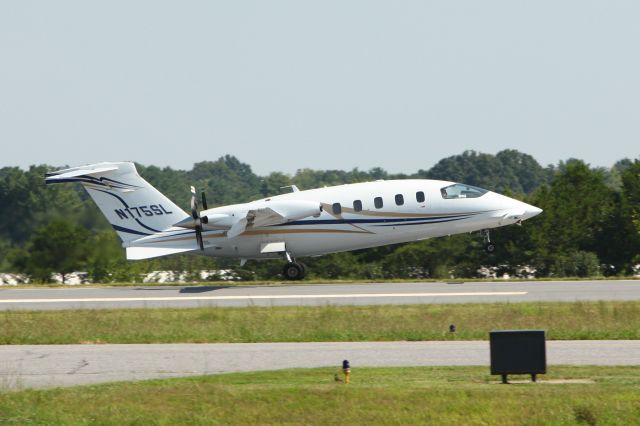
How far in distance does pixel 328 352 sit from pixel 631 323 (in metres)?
9.61

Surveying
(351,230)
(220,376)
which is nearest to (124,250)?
(351,230)

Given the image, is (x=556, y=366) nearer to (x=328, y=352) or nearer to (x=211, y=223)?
(x=328, y=352)

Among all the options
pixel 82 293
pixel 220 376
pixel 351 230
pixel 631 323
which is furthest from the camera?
pixel 351 230

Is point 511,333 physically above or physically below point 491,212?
below

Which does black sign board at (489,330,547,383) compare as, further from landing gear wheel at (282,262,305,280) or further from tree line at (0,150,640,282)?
tree line at (0,150,640,282)

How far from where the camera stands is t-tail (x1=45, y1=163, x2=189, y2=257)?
4441 centimetres

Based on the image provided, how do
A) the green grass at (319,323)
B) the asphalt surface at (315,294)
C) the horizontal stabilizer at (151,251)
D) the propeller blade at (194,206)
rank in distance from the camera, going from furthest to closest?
the horizontal stabilizer at (151,251)
the propeller blade at (194,206)
the asphalt surface at (315,294)
the green grass at (319,323)

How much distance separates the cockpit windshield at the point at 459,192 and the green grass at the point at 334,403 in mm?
24015

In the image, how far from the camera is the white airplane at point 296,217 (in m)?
43.8

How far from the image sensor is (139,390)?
19.6m

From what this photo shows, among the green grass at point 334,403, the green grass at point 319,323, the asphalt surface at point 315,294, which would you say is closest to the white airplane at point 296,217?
the asphalt surface at point 315,294

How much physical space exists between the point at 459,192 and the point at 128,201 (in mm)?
14034

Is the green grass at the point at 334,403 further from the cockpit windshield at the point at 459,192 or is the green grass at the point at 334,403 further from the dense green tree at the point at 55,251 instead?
the dense green tree at the point at 55,251

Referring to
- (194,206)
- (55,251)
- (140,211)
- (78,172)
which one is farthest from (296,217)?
(55,251)
